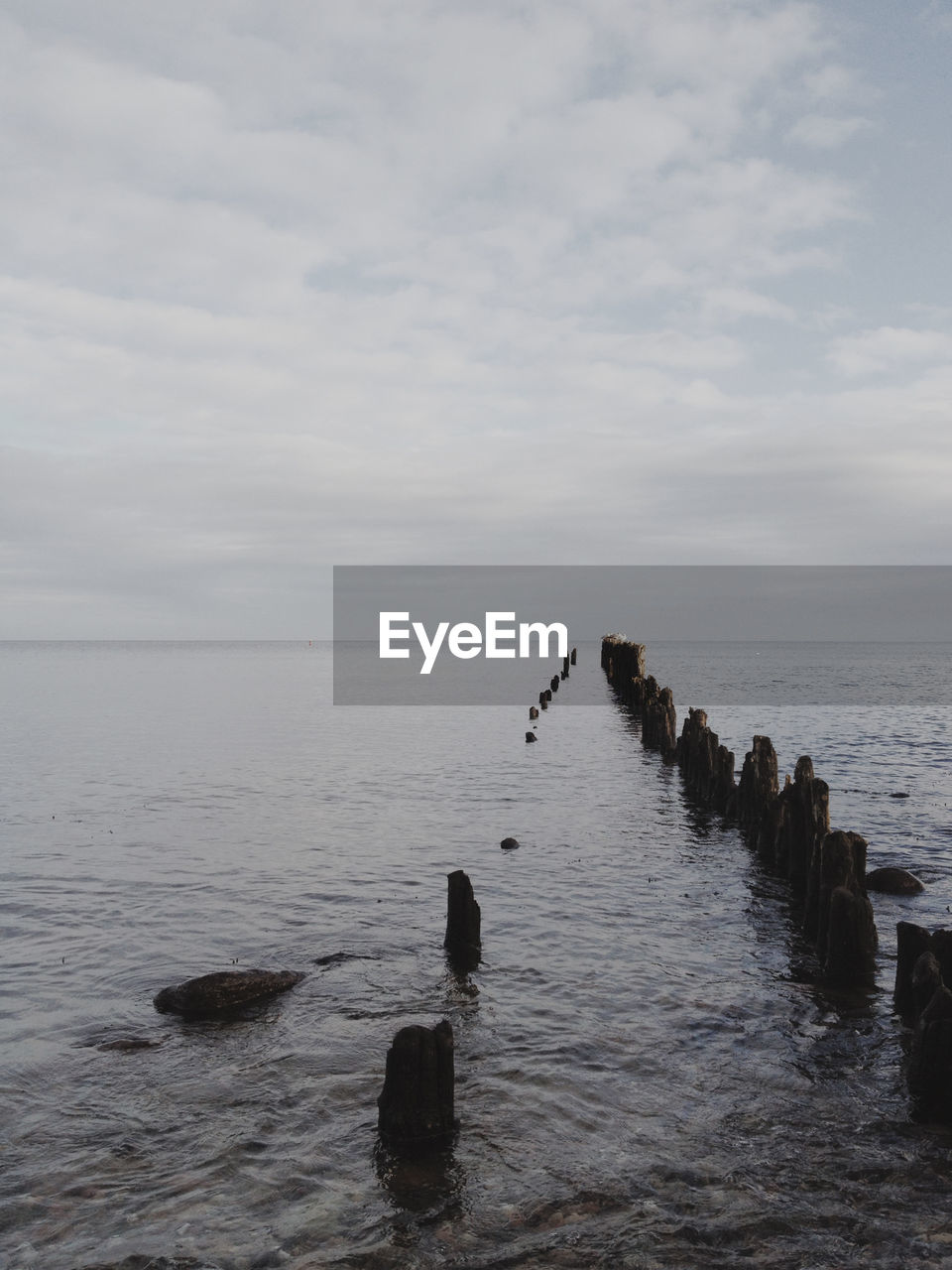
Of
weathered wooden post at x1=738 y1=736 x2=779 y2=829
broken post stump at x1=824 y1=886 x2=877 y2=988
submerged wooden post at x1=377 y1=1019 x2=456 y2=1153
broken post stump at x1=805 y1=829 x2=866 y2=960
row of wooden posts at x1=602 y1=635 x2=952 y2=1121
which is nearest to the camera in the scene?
submerged wooden post at x1=377 y1=1019 x2=456 y2=1153

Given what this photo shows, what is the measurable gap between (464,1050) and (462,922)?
2.96 metres

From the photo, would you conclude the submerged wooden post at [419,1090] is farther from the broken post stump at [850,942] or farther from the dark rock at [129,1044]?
the broken post stump at [850,942]

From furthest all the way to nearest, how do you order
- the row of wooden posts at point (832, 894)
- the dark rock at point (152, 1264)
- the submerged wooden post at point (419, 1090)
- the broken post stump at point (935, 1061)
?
1. the row of wooden posts at point (832, 894)
2. the broken post stump at point (935, 1061)
3. the submerged wooden post at point (419, 1090)
4. the dark rock at point (152, 1264)

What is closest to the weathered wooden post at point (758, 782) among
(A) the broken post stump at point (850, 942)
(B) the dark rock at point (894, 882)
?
(B) the dark rock at point (894, 882)

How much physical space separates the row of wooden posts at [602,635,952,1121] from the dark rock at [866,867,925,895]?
1.35 m

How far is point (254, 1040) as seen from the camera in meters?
9.61

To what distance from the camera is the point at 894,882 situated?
619 inches

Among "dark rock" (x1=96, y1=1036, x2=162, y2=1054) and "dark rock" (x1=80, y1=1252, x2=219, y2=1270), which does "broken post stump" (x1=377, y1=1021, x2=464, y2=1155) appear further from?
"dark rock" (x1=96, y1=1036, x2=162, y2=1054)

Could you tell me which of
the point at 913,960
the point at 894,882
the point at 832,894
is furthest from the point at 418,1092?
the point at 894,882

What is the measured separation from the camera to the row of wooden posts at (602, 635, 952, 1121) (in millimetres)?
8000

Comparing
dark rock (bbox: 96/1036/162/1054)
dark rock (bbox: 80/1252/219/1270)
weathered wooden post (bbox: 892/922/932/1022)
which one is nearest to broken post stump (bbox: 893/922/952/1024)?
weathered wooden post (bbox: 892/922/932/1022)

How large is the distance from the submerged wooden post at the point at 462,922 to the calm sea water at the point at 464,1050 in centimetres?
35

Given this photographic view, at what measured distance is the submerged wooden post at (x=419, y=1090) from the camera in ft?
23.9

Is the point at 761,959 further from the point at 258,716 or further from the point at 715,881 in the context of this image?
the point at 258,716
